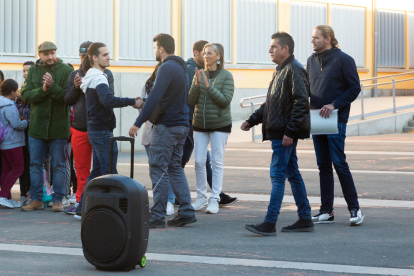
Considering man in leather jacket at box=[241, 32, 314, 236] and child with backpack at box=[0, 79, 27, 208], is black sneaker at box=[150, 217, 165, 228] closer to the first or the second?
man in leather jacket at box=[241, 32, 314, 236]

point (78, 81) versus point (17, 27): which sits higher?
point (17, 27)

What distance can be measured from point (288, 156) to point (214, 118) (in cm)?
151

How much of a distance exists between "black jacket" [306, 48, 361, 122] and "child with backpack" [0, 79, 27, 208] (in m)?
3.69

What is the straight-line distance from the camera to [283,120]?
701 centimetres

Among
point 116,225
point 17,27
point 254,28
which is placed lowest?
point 116,225

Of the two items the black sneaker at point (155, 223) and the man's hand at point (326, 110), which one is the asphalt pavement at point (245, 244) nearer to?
the black sneaker at point (155, 223)

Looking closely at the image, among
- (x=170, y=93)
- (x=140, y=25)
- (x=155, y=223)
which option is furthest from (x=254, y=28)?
(x=155, y=223)

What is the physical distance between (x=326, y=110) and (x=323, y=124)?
0.15 m

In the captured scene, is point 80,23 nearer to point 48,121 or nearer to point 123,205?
point 48,121

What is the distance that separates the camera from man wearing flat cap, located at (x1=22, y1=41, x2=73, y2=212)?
28.0 ft

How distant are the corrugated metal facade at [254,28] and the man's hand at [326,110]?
17.4m

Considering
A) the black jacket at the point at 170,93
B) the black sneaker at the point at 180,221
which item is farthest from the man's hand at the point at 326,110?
the black sneaker at the point at 180,221

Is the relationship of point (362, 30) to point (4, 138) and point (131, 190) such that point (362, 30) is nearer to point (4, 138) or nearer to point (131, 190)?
point (4, 138)

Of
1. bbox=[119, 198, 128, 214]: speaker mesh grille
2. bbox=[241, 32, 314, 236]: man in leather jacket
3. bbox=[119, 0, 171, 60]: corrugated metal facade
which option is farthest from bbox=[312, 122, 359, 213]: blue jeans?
bbox=[119, 0, 171, 60]: corrugated metal facade
